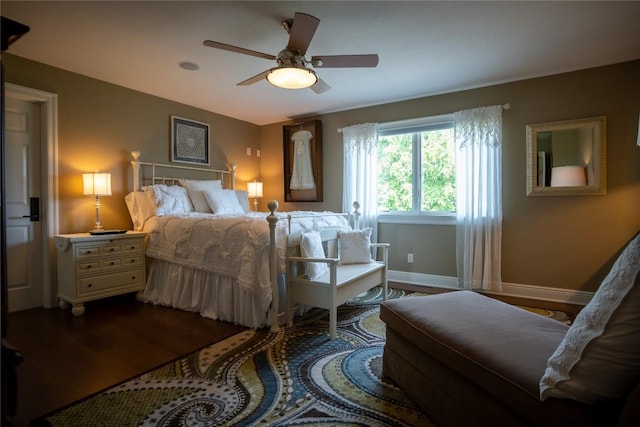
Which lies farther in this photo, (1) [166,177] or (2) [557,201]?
(1) [166,177]

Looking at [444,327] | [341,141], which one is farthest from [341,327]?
[341,141]

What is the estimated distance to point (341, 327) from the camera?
270 centimetres

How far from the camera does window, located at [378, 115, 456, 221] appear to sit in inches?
159

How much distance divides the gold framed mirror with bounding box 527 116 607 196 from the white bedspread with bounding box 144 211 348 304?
2188mm

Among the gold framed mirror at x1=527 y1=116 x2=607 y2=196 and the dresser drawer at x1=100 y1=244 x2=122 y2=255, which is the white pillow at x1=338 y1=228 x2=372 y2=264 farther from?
the dresser drawer at x1=100 y1=244 x2=122 y2=255

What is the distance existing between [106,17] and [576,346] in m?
3.26

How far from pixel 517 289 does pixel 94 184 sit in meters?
4.56

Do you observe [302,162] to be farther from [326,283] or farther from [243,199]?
[326,283]

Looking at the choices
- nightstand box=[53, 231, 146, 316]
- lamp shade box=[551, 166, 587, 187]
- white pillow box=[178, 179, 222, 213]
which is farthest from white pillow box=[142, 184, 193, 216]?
lamp shade box=[551, 166, 587, 187]

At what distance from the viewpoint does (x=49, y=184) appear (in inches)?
125

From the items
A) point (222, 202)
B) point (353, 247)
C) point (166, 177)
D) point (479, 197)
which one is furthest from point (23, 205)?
point (479, 197)

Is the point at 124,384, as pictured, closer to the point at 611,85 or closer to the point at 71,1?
the point at 71,1

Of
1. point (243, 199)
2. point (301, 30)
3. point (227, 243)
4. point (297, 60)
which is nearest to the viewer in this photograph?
point (301, 30)

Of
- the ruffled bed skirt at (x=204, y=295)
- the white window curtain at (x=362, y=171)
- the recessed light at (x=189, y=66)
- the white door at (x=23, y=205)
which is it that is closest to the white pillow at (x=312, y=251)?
the ruffled bed skirt at (x=204, y=295)
